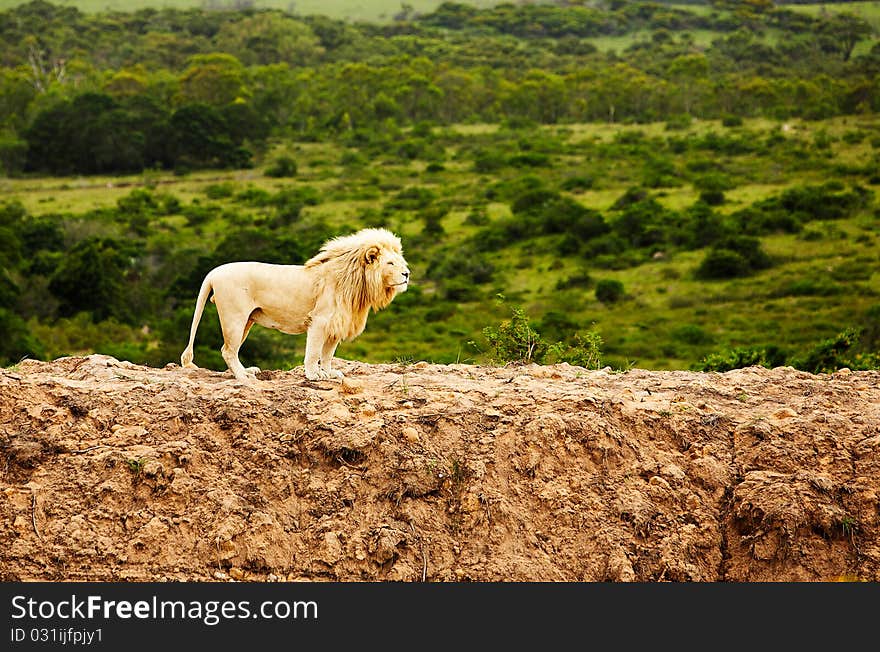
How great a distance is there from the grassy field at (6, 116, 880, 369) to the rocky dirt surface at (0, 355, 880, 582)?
14.9 ft

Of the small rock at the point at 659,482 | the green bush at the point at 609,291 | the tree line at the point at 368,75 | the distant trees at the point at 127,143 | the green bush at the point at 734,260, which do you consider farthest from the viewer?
the tree line at the point at 368,75

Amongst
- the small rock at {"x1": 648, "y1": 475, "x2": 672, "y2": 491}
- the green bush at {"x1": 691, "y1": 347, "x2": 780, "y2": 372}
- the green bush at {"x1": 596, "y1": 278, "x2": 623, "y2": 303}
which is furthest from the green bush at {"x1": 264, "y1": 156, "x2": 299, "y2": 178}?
the small rock at {"x1": 648, "y1": 475, "x2": 672, "y2": 491}

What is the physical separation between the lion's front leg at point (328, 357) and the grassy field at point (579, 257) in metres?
3.53

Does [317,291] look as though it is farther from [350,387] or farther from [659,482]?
[659,482]

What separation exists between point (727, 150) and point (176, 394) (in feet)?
A: 171

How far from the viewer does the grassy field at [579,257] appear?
28922 mm

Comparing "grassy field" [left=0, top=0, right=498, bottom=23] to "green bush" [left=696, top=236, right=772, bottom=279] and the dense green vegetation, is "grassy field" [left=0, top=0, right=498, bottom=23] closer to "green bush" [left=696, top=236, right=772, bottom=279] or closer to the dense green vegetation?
the dense green vegetation

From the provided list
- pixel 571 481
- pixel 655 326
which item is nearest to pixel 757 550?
pixel 571 481

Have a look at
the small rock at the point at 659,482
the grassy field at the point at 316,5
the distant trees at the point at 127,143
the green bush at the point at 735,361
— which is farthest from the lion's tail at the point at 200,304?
the grassy field at the point at 316,5

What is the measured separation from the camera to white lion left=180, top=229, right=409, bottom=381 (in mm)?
8656

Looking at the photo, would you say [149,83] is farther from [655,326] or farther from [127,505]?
[127,505]

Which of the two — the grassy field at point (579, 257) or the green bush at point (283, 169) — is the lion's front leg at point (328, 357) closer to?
the grassy field at point (579, 257)

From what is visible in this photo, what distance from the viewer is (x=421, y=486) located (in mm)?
7371

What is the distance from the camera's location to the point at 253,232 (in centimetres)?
3978
